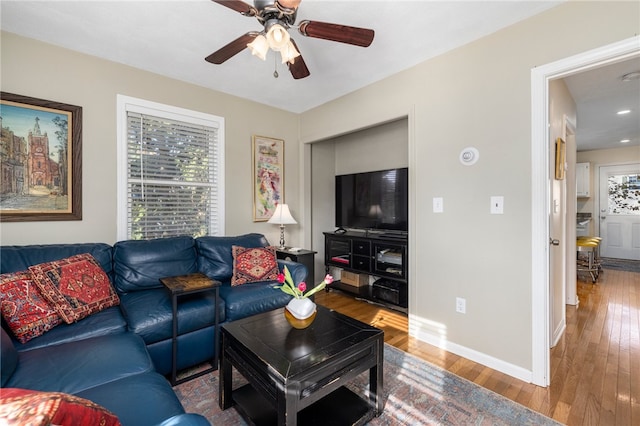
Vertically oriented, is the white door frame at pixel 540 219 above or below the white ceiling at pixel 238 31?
below

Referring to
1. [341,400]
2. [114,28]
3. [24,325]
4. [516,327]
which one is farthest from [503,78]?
[24,325]

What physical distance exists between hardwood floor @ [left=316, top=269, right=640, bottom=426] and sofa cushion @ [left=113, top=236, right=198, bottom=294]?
1787 millimetres

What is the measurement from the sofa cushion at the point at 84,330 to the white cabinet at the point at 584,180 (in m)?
8.43

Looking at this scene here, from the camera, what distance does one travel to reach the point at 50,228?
90.9 inches

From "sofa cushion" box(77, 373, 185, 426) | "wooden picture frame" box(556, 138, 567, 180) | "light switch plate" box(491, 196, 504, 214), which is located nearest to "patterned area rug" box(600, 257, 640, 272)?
"wooden picture frame" box(556, 138, 567, 180)

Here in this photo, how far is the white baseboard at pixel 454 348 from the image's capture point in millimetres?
2008

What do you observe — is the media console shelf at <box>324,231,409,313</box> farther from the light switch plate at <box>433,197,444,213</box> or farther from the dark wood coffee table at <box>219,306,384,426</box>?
the dark wood coffee table at <box>219,306,384,426</box>

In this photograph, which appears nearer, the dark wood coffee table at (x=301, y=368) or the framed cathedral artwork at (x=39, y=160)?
the dark wood coffee table at (x=301, y=368)

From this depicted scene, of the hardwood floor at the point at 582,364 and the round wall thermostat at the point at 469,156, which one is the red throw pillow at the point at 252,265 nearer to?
the hardwood floor at the point at 582,364

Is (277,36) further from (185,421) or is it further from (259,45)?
(185,421)

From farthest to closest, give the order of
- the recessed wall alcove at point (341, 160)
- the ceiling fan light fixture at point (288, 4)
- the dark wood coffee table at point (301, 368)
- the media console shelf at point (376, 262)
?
the recessed wall alcove at point (341, 160) < the media console shelf at point (376, 262) < the ceiling fan light fixture at point (288, 4) < the dark wood coffee table at point (301, 368)

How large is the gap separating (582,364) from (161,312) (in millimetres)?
3134

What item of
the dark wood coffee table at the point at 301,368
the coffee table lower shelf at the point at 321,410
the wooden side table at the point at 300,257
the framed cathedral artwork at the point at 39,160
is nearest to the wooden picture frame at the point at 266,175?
the wooden side table at the point at 300,257

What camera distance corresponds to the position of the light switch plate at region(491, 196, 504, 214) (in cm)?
211
